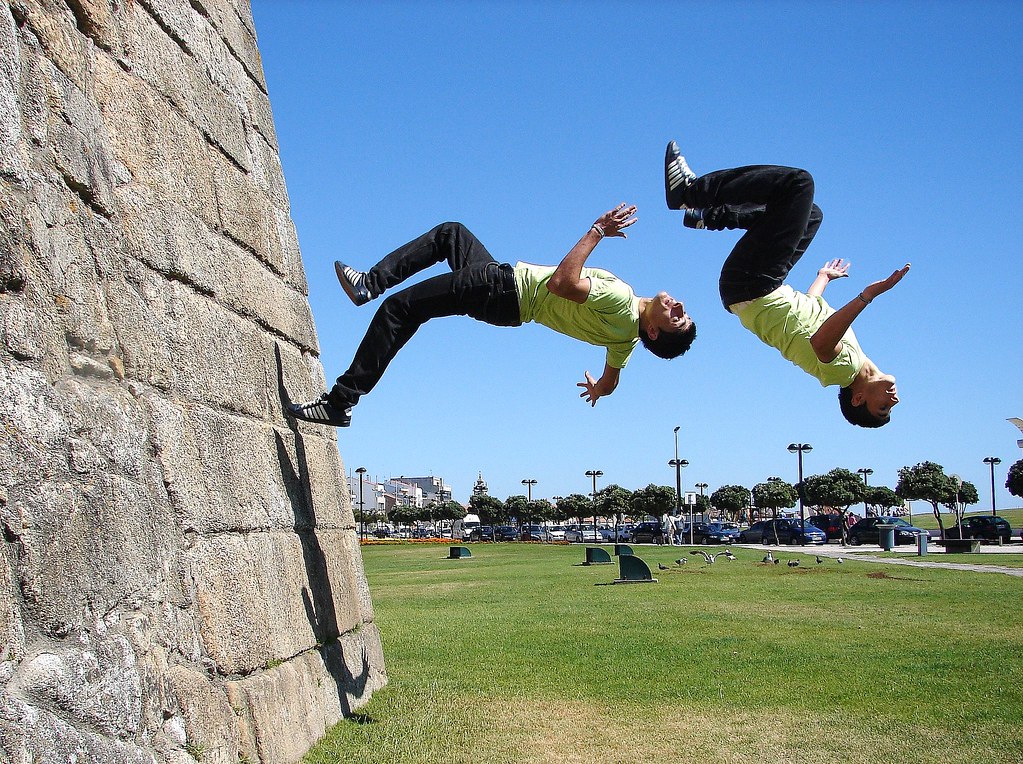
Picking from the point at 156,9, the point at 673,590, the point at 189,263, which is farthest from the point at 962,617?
the point at 156,9

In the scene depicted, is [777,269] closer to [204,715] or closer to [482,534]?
[204,715]

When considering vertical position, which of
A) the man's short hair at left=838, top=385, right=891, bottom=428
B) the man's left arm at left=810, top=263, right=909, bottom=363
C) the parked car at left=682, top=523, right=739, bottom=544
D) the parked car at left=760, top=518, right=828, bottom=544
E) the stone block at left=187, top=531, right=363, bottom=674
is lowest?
the parked car at left=682, top=523, right=739, bottom=544

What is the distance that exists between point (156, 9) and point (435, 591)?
1219 cm

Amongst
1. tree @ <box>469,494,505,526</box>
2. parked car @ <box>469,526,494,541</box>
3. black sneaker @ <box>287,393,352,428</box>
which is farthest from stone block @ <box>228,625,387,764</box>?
tree @ <box>469,494,505,526</box>

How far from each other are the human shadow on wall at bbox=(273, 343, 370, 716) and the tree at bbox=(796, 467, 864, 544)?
5498 centimetres

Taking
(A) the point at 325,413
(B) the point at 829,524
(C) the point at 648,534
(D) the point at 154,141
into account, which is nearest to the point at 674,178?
(A) the point at 325,413

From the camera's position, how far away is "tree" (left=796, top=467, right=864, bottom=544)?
57625 millimetres

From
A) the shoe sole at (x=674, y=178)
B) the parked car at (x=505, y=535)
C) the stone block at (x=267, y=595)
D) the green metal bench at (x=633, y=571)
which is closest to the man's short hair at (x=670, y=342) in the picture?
the shoe sole at (x=674, y=178)

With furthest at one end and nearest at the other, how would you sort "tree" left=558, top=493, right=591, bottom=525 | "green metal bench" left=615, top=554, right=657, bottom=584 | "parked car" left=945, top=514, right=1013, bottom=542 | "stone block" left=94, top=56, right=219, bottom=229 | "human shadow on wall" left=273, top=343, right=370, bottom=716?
"tree" left=558, top=493, right=591, bottom=525 → "parked car" left=945, top=514, right=1013, bottom=542 → "green metal bench" left=615, top=554, right=657, bottom=584 → "human shadow on wall" left=273, top=343, right=370, bottom=716 → "stone block" left=94, top=56, right=219, bottom=229

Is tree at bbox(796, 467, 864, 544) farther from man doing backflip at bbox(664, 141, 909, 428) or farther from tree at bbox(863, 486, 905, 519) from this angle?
man doing backflip at bbox(664, 141, 909, 428)

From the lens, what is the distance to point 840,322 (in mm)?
4738

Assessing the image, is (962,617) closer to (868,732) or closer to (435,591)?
(868,732)

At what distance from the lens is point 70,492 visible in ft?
10.4

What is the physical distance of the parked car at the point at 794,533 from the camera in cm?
4550
